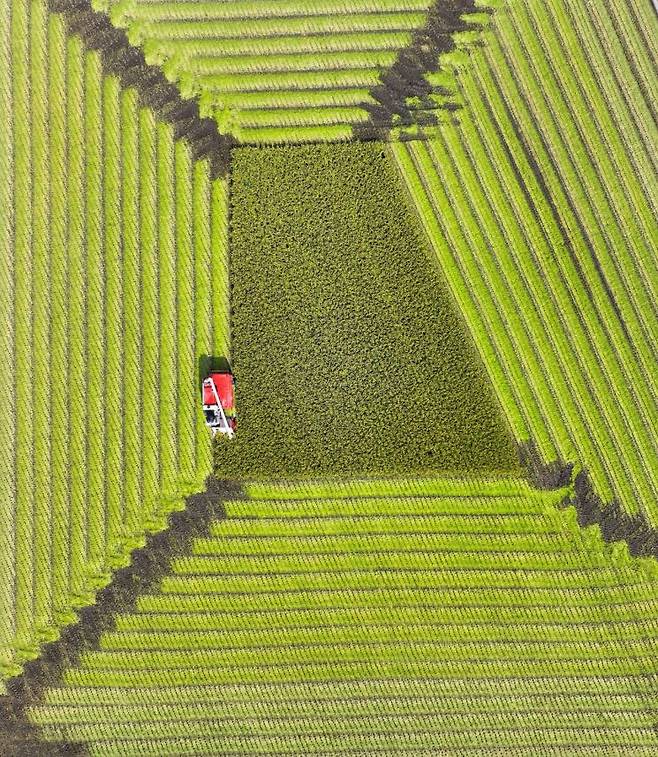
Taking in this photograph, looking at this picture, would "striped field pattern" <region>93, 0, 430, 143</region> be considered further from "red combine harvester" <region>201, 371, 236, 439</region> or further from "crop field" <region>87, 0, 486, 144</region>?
"red combine harvester" <region>201, 371, 236, 439</region>

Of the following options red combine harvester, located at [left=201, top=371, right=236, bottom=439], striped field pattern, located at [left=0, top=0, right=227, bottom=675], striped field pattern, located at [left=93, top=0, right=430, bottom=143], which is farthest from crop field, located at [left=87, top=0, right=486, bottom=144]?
red combine harvester, located at [left=201, top=371, right=236, bottom=439]

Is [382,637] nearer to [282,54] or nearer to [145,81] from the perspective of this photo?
[282,54]

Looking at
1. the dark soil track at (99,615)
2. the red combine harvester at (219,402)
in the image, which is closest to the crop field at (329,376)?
the dark soil track at (99,615)

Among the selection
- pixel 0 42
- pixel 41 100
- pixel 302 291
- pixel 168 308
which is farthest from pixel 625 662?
pixel 0 42

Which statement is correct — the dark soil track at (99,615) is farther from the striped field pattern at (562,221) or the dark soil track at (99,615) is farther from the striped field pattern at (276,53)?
the striped field pattern at (276,53)

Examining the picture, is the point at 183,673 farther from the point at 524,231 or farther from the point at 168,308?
the point at 524,231
